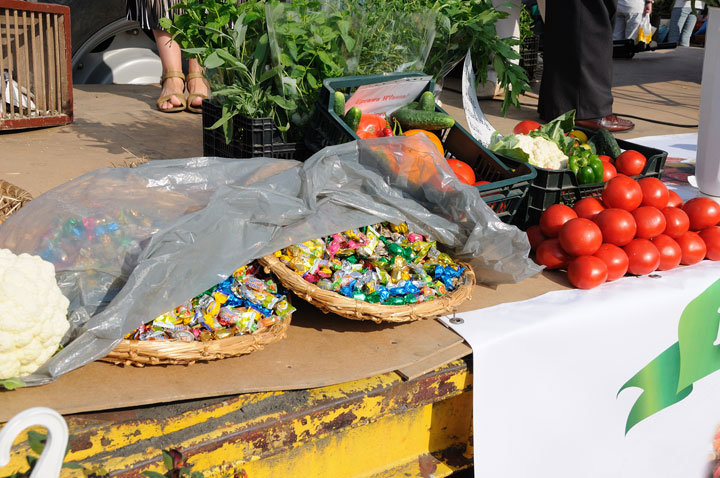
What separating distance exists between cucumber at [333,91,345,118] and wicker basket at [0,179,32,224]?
108 centimetres

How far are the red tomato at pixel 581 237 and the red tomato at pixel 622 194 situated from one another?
171 millimetres

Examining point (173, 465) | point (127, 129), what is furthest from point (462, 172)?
point (127, 129)

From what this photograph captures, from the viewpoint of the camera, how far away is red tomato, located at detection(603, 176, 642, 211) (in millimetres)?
2373

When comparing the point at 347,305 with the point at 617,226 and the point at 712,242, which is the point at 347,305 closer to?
the point at 617,226

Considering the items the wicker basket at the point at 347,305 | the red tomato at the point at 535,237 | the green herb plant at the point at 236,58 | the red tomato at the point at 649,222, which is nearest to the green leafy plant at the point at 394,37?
the green herb plant at the point at 236,58

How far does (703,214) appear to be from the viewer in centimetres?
248

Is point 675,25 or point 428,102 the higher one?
point 675,25

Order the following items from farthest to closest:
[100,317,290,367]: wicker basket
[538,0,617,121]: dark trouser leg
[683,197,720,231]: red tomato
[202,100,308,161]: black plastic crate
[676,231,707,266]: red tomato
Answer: [538,0,617,121]: dark trouser leg, [202,100,308,161]: black plastic crate, [683,197,720,231]: red tomato, [676,231,707,266]: red tomato, [100,317,290,367]: wicker basket

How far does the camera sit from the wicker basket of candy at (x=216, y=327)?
63.5 inches

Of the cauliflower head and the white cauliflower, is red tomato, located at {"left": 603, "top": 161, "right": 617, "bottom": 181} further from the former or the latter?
the white cauliflower

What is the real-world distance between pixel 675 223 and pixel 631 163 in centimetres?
41

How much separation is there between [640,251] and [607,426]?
58 cm

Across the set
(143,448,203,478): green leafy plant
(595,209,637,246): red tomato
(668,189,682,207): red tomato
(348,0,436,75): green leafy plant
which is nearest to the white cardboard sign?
(348,0,436,75): green leafy plant

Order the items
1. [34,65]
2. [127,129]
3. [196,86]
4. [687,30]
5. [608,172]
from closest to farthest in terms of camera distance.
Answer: [608,172]
[34,65]
[127,129]
[196,86]
[687,30]
